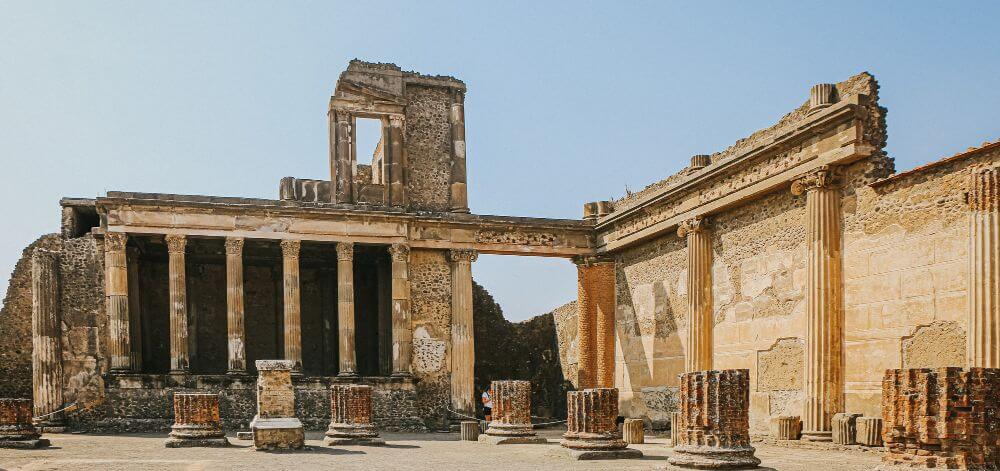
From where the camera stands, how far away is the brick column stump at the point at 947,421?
7.24 metres

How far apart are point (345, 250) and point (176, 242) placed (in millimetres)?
3681

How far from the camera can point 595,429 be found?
502 inches

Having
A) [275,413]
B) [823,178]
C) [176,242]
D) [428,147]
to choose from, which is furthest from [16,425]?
[823,178]

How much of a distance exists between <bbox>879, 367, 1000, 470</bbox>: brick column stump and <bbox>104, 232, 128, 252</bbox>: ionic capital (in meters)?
16.4

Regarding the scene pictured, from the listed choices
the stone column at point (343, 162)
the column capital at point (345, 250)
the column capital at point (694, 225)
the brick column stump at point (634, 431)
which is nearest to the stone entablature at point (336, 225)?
the column capital at point (345, 250)

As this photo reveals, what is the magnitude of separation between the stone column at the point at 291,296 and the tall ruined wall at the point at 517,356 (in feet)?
25.9

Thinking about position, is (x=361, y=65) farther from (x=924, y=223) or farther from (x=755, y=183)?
(x=924, y=223)

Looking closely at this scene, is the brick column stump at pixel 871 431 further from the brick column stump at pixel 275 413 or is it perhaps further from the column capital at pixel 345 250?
the column capital at pixel 345 250

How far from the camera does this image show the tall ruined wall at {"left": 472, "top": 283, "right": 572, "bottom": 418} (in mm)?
27750

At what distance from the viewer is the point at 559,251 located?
74.3 feet

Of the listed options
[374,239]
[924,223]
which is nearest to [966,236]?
[924,223]

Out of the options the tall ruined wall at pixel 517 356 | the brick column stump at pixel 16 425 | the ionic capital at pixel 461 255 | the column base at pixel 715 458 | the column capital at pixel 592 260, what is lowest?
the tall ruined wall at pixel 517 356

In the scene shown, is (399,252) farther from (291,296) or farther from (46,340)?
(46,340)

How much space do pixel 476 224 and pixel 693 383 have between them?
1260cm
